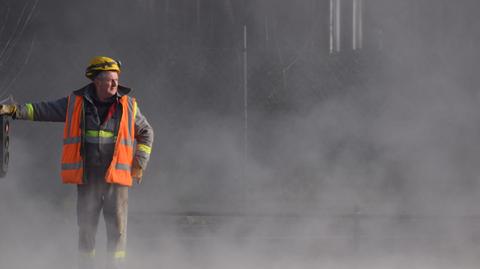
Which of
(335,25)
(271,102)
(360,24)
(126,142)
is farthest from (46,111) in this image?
(360,24)

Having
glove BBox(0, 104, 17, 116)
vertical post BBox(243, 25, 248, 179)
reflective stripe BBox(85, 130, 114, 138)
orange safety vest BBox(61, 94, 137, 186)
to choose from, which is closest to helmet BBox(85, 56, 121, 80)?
orange safety vest BBox(61, 94, 137, 186)

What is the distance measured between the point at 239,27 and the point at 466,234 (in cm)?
362

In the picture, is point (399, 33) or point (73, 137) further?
point (399, 33)

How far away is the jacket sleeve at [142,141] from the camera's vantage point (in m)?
4.12

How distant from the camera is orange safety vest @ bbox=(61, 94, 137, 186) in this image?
397cm

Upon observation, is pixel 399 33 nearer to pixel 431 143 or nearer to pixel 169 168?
pixel 431 143

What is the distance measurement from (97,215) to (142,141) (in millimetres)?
449

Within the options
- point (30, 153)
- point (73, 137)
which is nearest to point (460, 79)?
point (30, 153)

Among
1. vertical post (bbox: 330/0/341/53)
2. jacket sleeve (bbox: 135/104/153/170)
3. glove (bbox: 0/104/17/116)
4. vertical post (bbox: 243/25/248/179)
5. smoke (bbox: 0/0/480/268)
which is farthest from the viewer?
vertical post (bbox: 330/0/341/53)

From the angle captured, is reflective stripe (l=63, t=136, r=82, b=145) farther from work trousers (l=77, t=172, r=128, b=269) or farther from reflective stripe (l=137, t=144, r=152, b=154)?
reflective stripe (l=137, t=144, r=152, b=154)

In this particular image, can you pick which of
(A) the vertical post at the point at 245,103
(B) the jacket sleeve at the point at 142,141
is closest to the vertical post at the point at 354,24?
(A) the vertical post at the point at 245,103

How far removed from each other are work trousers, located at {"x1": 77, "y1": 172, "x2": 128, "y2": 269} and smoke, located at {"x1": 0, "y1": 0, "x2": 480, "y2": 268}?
3466 millimetres

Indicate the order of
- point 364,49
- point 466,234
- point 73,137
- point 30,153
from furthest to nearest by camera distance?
point 364,49 < point 30,153 < point 466,234 < point 73,137

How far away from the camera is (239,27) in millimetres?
8844
